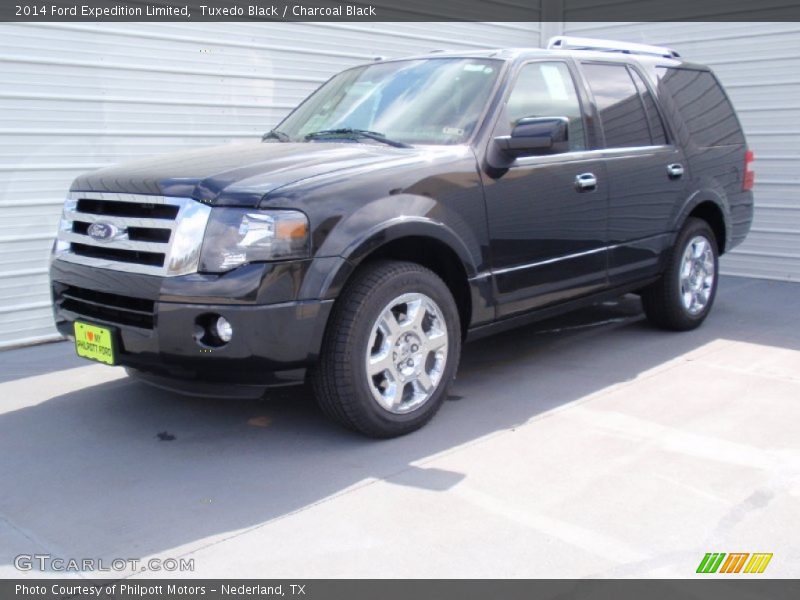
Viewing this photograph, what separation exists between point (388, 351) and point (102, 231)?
1489mm

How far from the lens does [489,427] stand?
177 inches

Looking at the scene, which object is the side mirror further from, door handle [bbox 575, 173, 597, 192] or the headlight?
the headlight

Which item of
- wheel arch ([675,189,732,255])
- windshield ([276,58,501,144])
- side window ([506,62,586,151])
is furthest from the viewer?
wheel arch ([675,189,732,255])

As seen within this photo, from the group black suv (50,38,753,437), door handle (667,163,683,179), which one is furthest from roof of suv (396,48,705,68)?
door handle (667,163,683,179)

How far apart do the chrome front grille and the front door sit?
5.29ft

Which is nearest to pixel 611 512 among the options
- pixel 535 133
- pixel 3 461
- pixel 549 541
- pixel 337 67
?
pixel 549 541

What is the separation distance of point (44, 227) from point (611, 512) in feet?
15.1

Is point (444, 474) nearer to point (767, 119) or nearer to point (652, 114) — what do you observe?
point (652, 114)

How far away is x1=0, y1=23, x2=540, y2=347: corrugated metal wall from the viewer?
6121 mm

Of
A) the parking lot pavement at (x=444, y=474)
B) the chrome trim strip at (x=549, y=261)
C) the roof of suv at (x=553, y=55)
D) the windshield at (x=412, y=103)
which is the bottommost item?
the parking lot pavement at (x=444, y=474)

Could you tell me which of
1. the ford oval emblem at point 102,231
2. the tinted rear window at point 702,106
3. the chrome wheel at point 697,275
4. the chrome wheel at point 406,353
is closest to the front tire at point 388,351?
the chrome wheel at point 406,353

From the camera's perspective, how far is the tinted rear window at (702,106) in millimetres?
6215

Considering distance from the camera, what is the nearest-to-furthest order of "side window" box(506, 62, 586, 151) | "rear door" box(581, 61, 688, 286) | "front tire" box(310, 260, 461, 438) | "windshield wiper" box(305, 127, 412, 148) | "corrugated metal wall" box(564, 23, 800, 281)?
"front tire" box(310, 260, 461, 438), "windshield wiper" box(305, 127, 412, 148), "side window" box(506, 62, 586, 151), "rear door" box(581, 61, 688, 286), "corrugated metal wall" box(564, 23, 800, 281)

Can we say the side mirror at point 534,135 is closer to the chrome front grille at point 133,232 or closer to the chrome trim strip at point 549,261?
the chrome trim strip at point 549,261
